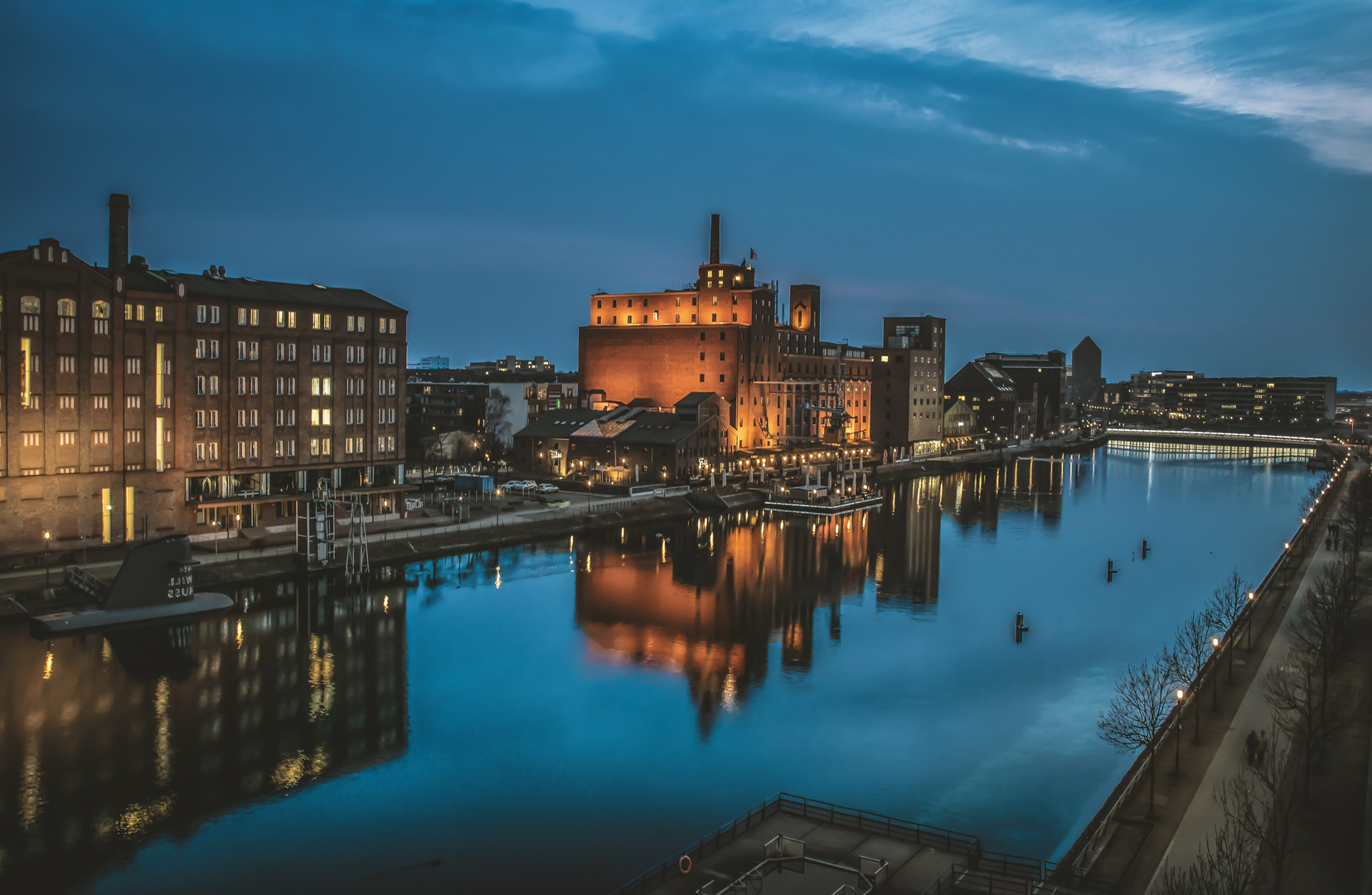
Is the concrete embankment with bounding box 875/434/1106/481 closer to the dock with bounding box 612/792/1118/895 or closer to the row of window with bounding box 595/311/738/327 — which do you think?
the row of window with bounding box 595/311/738/327

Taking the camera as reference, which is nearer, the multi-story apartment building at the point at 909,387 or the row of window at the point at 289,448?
the row of window at the point at 289,448

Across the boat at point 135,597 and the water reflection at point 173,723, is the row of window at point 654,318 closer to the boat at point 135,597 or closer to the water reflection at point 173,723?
the water reflection at point 173,723

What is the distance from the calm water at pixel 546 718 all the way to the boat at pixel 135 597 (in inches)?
27.3

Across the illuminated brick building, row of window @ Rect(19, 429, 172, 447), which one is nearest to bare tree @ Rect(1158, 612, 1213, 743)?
row of window @ Rect(19, 429, 172, 447)

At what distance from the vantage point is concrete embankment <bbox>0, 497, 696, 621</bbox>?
89.4 ft

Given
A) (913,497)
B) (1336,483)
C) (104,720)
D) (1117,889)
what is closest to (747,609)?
(104,720)

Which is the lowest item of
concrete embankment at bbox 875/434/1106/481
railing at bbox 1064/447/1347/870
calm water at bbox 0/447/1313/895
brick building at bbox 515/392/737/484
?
calm water at bbox 0/447/1313/895

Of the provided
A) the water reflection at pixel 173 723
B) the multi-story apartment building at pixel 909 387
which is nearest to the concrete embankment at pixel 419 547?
the water reflection at pixel 173 723

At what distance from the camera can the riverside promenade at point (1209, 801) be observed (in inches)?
464

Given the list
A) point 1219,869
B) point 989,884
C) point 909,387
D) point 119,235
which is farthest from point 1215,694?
point 909,387

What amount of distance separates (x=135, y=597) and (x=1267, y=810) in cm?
2554

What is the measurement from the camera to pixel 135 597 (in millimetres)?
25703

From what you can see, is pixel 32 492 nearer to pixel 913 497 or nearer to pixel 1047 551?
pixel 1047 551

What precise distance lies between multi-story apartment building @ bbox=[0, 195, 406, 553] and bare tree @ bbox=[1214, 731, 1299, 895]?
30.4 meters
